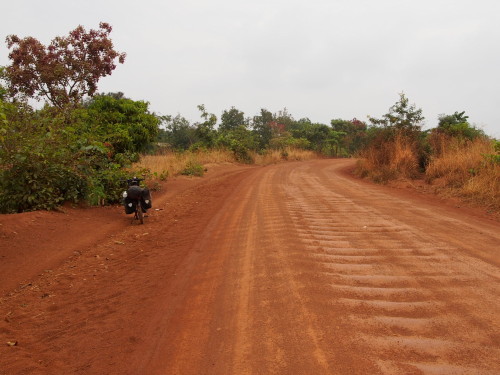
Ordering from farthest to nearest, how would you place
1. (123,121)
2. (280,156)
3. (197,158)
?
1. (280,156)
2. (197,158)
3. (123,121)

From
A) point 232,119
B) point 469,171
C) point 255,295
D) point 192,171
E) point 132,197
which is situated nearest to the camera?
point 255,295

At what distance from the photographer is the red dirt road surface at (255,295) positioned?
2658 millimetres

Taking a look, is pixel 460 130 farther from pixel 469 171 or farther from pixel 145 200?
pixel 145 200

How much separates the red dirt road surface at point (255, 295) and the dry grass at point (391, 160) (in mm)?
6383

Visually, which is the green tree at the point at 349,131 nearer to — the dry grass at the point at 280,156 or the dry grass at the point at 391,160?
the dry grass at the point at 280,156

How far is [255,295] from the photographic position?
3.67 m

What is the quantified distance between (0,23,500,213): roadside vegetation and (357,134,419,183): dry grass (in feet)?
0.15

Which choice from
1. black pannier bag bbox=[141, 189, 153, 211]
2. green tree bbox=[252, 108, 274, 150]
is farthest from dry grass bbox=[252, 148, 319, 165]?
black pannier bag bbox=[141, 189, 153, 211]

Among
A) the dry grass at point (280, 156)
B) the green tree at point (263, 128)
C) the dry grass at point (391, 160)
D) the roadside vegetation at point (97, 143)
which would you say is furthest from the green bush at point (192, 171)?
the green tree at point (263, 128)

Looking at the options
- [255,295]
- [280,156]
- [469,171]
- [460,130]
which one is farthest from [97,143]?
[280,156]

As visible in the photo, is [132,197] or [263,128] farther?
[263,128]

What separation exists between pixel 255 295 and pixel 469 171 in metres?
8.72

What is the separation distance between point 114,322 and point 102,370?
0.78 meters

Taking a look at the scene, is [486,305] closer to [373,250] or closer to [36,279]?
[373,250]
